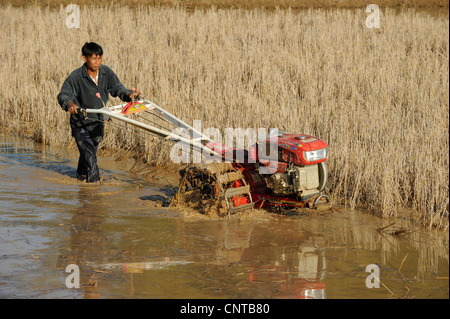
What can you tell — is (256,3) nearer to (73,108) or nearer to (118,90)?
(118,90)

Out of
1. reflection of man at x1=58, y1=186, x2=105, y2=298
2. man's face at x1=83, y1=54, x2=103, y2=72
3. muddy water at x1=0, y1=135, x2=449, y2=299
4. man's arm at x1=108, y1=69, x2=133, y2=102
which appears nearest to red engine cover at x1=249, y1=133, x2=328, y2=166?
muddy water at x1=0, y1=135, x2=449, y2=299

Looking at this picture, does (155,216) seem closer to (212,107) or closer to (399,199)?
(399,199)

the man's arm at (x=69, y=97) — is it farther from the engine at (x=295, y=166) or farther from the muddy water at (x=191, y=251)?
the engine at (x=295, y=166)

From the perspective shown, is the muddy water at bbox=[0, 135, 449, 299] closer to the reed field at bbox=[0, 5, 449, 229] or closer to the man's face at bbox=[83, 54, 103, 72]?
the reed field at bbox=[0, 5, 449, 229]

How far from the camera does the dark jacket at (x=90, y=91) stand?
→ 24.1 ft

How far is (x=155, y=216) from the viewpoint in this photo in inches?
249

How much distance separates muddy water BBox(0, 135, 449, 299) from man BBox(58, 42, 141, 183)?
51 cm

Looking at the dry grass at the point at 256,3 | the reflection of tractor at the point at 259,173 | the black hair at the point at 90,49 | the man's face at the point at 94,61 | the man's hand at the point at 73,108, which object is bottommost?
the reflection of tractor at the point at 259,173

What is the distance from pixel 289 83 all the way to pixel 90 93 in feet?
13.8

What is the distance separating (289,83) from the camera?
10609mm

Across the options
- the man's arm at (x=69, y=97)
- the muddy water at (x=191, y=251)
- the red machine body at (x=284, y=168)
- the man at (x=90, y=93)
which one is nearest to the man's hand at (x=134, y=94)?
the man at (x=90, y=93)

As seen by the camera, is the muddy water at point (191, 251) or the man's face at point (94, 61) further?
the man's face at point (94, 61)

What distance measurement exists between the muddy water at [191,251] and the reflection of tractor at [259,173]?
0.71 feet

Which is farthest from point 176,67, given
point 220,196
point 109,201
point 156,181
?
point 220,196
